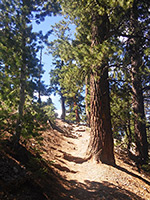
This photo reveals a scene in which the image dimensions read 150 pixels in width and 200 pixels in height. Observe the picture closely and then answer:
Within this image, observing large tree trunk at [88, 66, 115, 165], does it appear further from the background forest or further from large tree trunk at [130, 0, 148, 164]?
large tree trunk at [130, 0, 148, 164]

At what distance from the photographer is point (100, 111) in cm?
544

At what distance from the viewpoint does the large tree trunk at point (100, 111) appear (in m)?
5.23

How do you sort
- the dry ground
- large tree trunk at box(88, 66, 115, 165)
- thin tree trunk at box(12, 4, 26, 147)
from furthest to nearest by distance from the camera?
large tree trunk at box(88, 66, 115, 165), thin tree trunk at box(12, 4, 26, 147), the dry ground

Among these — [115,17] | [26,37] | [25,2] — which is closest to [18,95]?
[26,37]

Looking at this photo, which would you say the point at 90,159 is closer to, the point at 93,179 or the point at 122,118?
the point at 93,179

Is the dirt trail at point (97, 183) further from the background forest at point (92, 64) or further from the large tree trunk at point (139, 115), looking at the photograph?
the large tree trunk at point (139, 115)

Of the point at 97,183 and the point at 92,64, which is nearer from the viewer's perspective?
the point at 97,183

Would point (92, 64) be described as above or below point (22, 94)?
above

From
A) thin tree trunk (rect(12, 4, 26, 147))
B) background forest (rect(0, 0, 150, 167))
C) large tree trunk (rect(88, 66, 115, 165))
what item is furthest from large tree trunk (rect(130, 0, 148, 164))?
thin tree trunk (rect(12, 4, 26, 147))

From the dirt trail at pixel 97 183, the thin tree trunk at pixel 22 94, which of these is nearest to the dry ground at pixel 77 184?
the dirt trail at pixel 97 183

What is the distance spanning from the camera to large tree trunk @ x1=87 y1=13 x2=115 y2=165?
17.1 ft

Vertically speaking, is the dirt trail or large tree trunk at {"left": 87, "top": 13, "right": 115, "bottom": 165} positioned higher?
large tree trunk at {"left": 87, "top": 13, "right": 115, "bottom": 165}

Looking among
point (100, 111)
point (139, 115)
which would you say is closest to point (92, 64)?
point (100, 111)

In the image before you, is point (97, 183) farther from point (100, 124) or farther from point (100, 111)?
point (100, 111)
